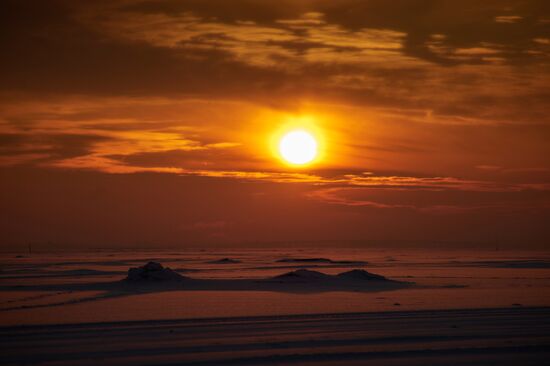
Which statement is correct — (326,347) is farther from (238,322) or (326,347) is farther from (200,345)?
(238,322)

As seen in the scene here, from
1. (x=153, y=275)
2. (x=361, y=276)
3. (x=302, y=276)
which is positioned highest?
(x=361, y=276)

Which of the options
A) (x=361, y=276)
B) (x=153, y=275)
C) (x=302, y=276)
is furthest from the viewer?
(x=361, y=276)

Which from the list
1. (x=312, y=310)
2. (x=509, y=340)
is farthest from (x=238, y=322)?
(x=509, y=340)

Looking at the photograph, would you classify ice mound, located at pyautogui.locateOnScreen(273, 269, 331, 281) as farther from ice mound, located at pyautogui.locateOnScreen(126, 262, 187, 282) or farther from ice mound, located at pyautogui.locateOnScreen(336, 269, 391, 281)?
ice mound, located at pyautogui.locateOnScreen(126, 262, 187, 282)

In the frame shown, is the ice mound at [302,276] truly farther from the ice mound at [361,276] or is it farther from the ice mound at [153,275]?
the ice mound at [153,275]

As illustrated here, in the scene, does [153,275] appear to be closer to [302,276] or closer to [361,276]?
[302,276]

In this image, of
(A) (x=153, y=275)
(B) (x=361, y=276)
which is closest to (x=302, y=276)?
(B) (x=361, y=276)

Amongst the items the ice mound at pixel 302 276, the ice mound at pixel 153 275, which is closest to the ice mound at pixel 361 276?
the ice mound at pixel 302 276

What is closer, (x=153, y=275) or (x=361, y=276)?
(x=153, y=275)

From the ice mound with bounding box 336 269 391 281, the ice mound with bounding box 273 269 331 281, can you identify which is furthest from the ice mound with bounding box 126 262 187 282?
the ice mound with bounding box 336 269 391 281

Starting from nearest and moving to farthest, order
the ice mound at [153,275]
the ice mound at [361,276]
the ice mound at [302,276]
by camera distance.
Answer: the ice mound at [153,275] < the ice mound at [302,276] < the ice mound at [361,276]

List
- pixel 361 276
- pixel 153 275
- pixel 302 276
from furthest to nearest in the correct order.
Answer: pixel 361 276 → pixel 302 276 → pixel 153 275

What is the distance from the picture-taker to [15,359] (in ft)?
51.2

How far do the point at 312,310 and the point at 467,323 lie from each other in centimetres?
629
